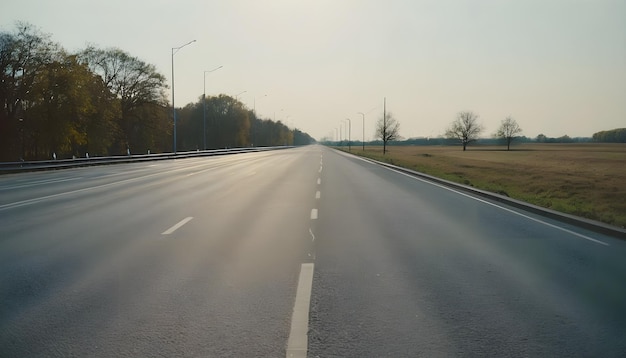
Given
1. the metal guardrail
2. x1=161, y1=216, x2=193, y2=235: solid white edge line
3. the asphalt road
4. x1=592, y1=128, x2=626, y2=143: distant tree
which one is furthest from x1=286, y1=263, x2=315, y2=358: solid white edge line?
x1=592, y1=128, x2=626, y2=143: distant tree

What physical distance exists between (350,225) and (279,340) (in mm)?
6305

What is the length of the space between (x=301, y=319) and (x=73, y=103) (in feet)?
164

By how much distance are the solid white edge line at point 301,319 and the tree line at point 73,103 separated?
A: 108ft

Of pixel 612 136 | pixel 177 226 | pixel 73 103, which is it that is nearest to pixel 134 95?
pixel 73 103

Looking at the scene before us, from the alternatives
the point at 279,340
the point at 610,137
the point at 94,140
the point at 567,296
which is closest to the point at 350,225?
the point at 567,296

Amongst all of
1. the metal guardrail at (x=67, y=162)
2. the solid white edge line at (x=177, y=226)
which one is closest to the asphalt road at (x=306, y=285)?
the solid white edge line at (x=177, y=226)

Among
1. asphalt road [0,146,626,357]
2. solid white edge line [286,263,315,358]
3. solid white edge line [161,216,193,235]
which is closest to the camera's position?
solid white edge line [286,263,315,358]

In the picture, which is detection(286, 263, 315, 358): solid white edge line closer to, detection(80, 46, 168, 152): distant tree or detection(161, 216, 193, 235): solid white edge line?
detection(161, 216, 193, 235): solid white edge line

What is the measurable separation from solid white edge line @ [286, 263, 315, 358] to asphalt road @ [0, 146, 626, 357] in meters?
0.02

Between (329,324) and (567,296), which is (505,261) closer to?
(567,296)

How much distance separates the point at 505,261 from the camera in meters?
7.11

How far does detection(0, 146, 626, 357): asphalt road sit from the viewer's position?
161 inches

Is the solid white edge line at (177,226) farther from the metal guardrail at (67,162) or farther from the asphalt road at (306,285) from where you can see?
the metal guardrail at (67,162)

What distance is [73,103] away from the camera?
47.9 meters
